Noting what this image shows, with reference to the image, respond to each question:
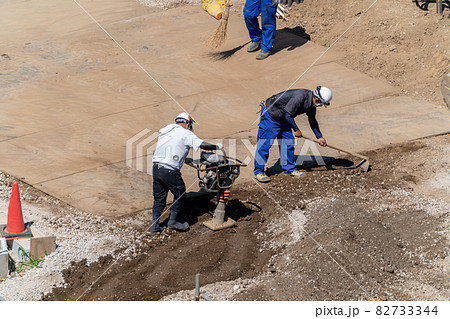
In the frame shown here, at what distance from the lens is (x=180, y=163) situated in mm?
7902

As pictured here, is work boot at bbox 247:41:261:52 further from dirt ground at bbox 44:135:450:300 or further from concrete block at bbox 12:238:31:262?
concrete block at bbox 12:238:31:262

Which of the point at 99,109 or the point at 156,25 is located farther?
the point at 156,25

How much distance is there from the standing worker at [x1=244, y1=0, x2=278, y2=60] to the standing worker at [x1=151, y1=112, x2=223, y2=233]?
6.30m

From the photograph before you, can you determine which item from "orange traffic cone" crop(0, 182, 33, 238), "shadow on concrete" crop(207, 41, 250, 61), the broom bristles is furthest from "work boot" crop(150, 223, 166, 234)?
the broom bristles

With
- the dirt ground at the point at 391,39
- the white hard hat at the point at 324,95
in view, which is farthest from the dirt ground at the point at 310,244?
the dirt ground at the point at 391,39

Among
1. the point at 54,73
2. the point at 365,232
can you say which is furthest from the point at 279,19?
the point at 365,232

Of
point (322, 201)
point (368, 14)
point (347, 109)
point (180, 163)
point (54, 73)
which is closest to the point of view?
point (180, 163)

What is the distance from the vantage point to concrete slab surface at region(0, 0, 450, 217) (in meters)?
9.71

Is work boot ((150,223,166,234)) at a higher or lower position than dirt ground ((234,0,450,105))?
lower

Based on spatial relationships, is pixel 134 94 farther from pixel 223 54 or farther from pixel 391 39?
pixel 391 39

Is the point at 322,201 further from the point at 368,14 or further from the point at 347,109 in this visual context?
the point at 368,14

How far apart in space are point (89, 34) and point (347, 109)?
7.01 metres

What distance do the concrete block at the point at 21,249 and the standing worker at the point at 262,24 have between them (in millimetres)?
8069

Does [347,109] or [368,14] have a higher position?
[368,14]
